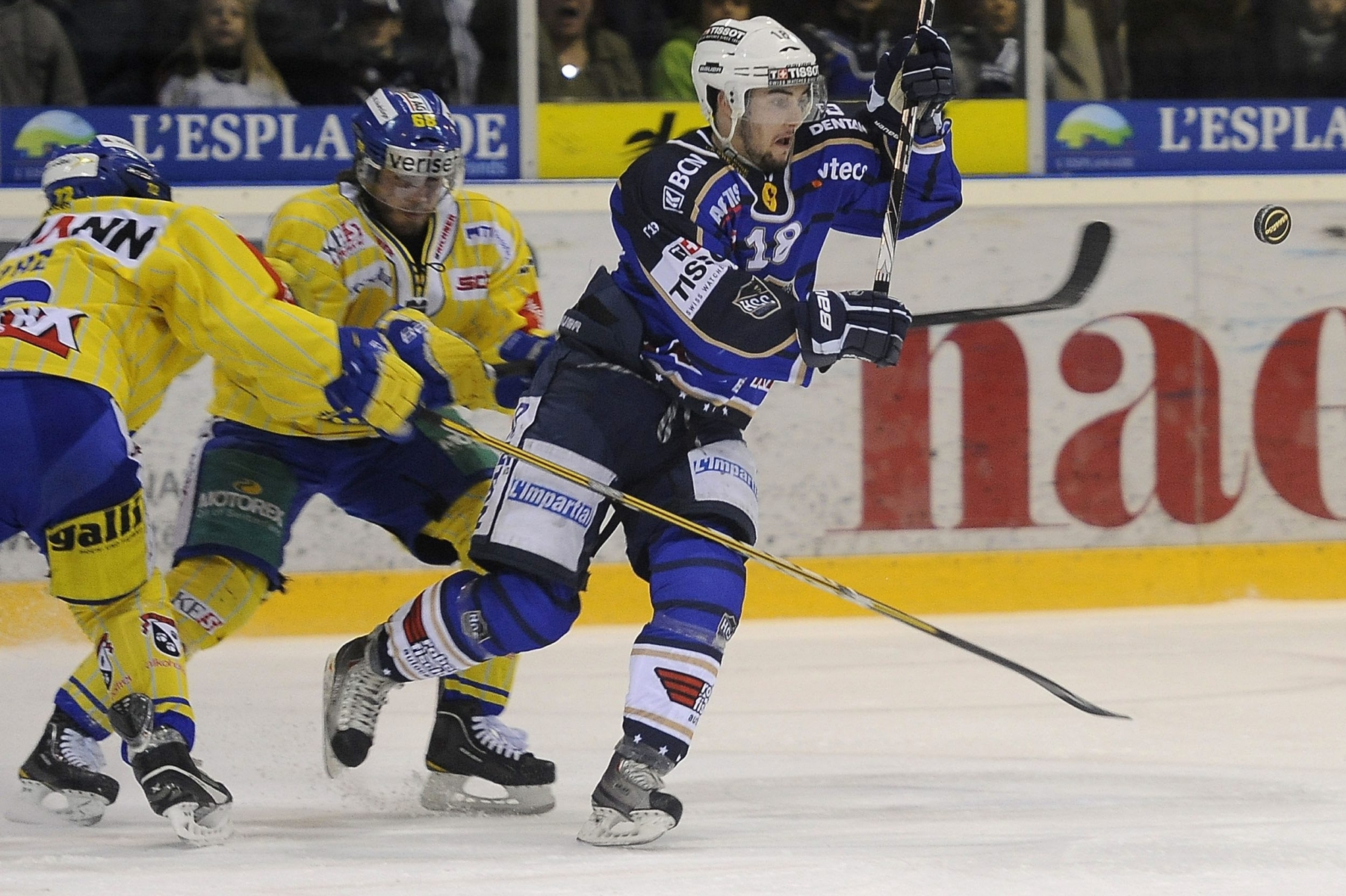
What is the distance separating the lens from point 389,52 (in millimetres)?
4773

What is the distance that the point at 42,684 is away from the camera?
3.95 metres

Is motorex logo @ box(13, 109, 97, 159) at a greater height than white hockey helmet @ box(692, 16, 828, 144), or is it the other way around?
motorex logo @ box(13, 109, 97, 159)

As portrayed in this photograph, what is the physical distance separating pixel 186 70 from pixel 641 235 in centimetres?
243

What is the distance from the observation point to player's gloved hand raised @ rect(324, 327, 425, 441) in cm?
259

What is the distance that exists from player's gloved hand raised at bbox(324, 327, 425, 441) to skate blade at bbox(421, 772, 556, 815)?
2.32ft

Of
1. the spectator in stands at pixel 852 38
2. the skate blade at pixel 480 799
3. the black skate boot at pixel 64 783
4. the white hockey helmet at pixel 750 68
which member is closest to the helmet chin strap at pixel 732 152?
the white hockey helmet at pixel 750 68

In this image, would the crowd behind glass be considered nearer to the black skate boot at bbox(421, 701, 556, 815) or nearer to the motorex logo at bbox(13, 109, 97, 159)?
the motorex logo at bbox(13, 109, 97, 159)

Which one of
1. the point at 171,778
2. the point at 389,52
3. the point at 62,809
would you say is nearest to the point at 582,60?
the point at 389,52

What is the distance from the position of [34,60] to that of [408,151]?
2186mm

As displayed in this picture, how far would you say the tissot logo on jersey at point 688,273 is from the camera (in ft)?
8.66

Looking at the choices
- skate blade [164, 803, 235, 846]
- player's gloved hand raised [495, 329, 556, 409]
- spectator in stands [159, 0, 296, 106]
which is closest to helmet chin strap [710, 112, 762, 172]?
player's gloved hand raised [495, 329, 556, 409]

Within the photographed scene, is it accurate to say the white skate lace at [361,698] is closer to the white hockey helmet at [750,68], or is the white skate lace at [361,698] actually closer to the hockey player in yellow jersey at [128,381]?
the hockey player in yellow jersey at [128,381]

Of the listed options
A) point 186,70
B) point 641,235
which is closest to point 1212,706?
point 641,235

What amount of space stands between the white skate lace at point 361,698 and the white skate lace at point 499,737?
0.66 ft
